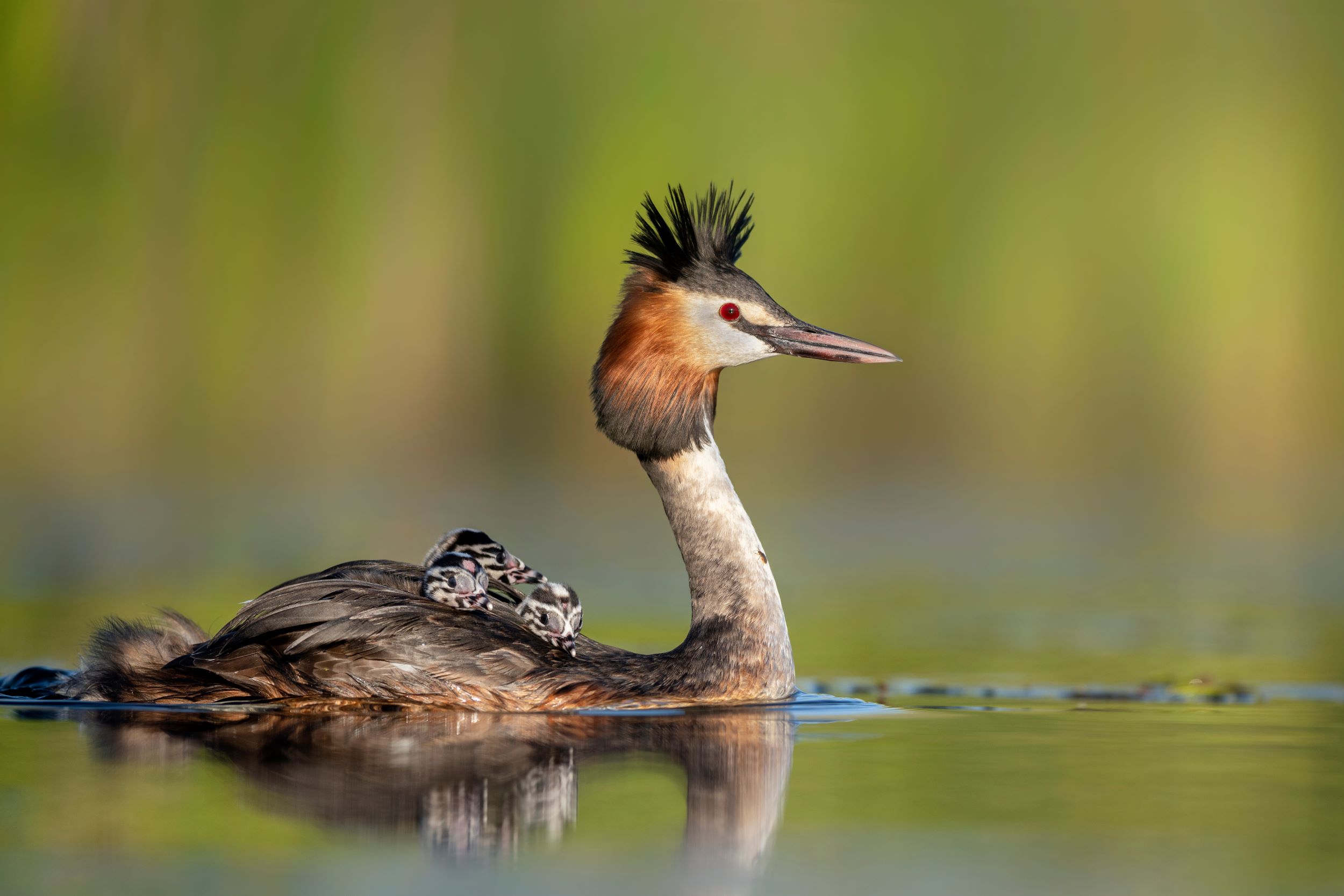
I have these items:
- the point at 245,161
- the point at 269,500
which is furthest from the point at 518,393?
the point at 269,500

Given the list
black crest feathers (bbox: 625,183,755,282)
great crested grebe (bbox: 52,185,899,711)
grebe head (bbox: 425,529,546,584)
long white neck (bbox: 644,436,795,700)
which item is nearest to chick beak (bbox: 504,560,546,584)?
grebe head (bbox: 425,529,546,584)

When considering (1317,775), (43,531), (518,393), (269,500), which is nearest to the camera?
(1317,775)

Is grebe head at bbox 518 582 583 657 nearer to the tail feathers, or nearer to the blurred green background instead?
the tail feathers

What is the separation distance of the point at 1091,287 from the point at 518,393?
19306 mm

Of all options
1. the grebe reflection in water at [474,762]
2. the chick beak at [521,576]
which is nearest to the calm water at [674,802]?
the grebe reflection in water at [474,762]

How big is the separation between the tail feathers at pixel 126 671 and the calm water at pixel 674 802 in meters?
0.27

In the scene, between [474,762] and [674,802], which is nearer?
[674,802]

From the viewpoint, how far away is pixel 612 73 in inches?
2601

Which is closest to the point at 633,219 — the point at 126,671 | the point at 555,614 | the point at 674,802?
the point at 555,614

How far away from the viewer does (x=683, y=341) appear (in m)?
9.69

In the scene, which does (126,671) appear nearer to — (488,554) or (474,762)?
(488,554)

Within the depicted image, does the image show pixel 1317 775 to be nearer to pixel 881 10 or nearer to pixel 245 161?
pixel 245 161

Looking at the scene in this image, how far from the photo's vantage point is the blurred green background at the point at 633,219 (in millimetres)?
51031

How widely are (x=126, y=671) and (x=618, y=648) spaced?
244cm
